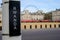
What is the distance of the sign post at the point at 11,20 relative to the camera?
3.06m

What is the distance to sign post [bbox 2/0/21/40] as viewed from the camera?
306 centimetres

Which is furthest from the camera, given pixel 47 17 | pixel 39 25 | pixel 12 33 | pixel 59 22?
pixel 47 17

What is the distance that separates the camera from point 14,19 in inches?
121

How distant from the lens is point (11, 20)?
3.09 metres

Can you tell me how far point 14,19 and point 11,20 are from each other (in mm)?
49

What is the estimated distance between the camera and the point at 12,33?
120 inches

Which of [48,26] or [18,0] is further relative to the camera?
[48,26]

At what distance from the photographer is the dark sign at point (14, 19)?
306cm

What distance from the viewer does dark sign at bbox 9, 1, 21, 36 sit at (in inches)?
121

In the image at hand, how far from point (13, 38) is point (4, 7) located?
451 millimetres

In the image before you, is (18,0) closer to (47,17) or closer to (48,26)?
(48,26)

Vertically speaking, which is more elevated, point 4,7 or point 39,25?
point 4,7

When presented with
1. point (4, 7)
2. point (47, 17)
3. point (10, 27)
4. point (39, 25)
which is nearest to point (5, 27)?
point (10, 27)

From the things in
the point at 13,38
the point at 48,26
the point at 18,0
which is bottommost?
the point at 48,26
